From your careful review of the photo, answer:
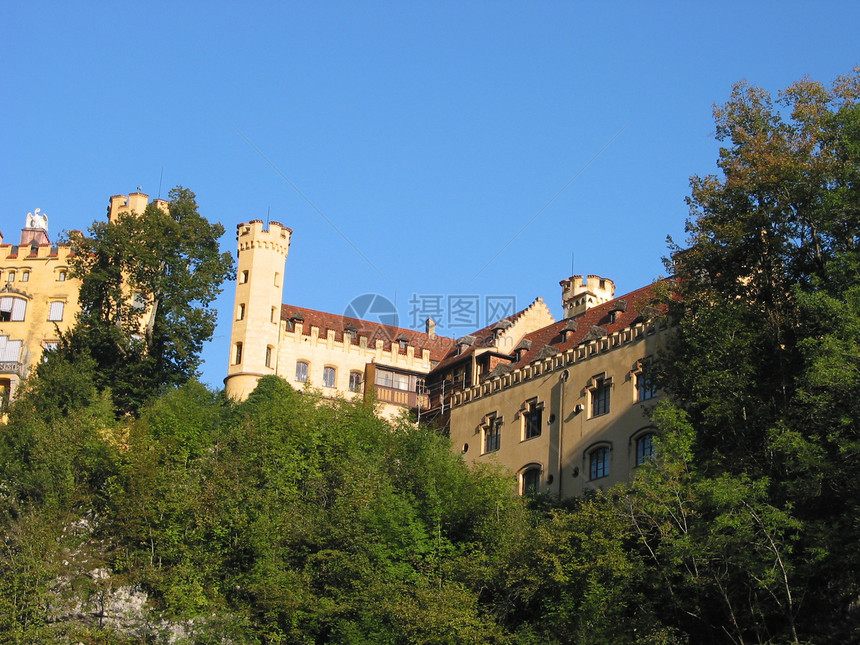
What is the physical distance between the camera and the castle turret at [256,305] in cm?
7219

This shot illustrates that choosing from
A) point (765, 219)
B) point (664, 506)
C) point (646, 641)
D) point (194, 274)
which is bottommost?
point (646, 641)

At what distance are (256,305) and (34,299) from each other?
14.2 metres

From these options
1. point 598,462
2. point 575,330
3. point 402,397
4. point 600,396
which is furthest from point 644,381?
point 402,397

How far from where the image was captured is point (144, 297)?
68.8 meters

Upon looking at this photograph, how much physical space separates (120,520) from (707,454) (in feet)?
74.1

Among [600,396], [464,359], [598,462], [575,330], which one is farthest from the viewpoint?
[464,359]

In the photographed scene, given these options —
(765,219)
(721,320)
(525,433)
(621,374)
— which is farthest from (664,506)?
(525,433)

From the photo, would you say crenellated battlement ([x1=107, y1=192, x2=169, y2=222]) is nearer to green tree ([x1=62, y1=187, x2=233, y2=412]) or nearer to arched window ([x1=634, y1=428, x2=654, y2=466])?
green tree ([x1=62, y1=187, x2=233, y2=412])

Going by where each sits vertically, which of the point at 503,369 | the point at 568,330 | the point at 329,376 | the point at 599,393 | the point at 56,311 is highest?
the point at 56,311

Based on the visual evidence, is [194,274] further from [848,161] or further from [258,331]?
[848,161]

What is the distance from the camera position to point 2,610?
46.6 metres

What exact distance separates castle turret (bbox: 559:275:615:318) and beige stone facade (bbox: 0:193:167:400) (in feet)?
77.7

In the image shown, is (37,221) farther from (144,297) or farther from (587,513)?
(587,513)

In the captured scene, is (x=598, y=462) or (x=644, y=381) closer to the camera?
(x=644, y=381)
